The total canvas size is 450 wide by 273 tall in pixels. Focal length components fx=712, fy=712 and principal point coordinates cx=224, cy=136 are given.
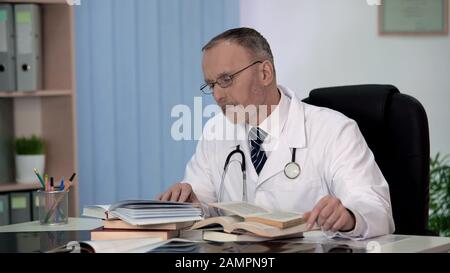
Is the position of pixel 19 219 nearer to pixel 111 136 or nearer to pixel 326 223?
pixel 111 136

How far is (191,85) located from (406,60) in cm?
101

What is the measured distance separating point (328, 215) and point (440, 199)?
6.71ft

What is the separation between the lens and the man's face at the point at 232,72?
173 centimetres

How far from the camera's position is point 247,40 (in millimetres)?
1782

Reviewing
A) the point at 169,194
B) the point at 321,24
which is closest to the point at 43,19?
the point at 321,24

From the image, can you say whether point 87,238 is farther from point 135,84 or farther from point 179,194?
point 135,84

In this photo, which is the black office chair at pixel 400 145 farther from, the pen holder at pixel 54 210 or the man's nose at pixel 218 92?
the pen holder at pixel 54 210

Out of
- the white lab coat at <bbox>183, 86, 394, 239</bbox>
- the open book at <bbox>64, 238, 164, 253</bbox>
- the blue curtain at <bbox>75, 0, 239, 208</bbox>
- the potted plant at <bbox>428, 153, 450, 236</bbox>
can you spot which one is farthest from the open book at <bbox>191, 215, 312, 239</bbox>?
the potted plant at <bbox>428, 153, 450, 236</bbox>

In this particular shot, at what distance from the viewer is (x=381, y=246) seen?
49.9 inches

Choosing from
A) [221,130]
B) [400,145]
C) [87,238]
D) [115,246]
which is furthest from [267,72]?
[115,246]

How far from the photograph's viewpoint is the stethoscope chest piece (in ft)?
5.63

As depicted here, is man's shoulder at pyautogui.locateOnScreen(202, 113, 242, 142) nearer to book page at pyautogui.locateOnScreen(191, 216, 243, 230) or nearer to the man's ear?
the man's ear

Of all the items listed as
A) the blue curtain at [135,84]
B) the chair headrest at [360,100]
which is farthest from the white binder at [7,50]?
the chair headrest at [360,100]

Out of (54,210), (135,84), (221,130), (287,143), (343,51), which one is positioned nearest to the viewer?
(54,210)
